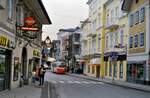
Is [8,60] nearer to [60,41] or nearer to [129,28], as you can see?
[129,28]

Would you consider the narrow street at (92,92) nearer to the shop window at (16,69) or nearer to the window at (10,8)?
the shop window at (16,69)

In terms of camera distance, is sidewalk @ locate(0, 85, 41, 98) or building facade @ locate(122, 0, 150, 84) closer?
sidewalk @ locate(0, 85, 41, 98)

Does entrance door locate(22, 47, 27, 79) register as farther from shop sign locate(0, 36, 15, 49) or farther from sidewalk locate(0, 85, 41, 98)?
shop sign locate(0, 36, 15, 49)

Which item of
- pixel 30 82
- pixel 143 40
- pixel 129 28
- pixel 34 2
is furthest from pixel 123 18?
pixel 34 2

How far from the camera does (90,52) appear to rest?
2899 inches

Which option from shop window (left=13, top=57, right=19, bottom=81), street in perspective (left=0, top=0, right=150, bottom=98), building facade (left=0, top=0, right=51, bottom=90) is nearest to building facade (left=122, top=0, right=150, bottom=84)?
street in perspective (left=0, top=0, right=150, bottom=98)

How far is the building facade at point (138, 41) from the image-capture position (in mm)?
41688

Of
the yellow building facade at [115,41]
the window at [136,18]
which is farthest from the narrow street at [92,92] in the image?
the yellow building facade at [115,41]

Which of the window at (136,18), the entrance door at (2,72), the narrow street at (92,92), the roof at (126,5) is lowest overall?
the narrow street at (92,92)

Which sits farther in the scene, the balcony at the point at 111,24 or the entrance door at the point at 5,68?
the balcony at the point at 111,24

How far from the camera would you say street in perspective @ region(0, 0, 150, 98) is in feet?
77.3

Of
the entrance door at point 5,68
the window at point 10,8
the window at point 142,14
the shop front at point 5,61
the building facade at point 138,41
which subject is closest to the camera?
the shop front at point 5,61

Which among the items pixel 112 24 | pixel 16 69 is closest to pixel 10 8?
pixel 16 69

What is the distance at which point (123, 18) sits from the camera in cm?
5091
